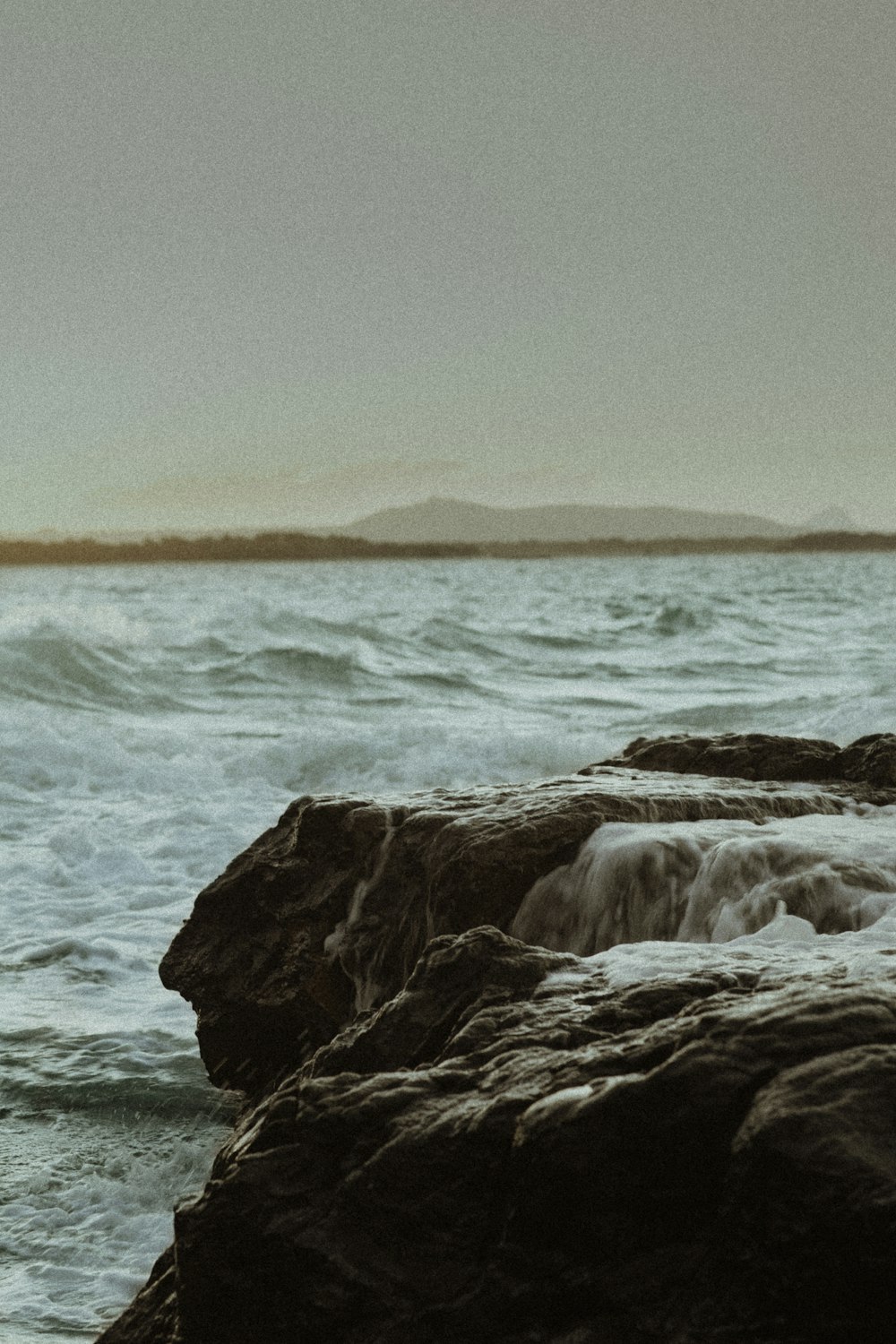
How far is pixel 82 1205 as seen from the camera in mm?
4195

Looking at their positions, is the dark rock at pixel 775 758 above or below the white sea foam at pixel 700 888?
above

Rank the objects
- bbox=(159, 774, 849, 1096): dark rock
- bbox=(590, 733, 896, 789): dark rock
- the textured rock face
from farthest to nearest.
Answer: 1. bbox=(590, 733, 896, 789): dark rock
2. bbox=(159, 774, 849, 1096): dark rock
3. the textured rock face

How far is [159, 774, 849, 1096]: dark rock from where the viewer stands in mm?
4215

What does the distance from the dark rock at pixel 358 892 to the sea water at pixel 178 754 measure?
1.60ft

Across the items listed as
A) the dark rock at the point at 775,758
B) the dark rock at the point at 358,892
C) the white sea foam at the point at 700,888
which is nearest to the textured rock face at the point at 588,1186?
the white sea foam at the point at 700,888

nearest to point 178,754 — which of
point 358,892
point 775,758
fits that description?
point 775,758

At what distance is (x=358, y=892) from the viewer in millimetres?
4473

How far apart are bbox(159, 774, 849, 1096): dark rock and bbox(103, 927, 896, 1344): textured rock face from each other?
1496 mm

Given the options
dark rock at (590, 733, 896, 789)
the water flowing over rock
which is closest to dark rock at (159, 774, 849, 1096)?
dark rock at (590, 733, 896, 789)

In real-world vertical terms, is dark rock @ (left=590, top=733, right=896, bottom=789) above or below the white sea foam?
above

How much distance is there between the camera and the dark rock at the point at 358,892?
4.21 meters

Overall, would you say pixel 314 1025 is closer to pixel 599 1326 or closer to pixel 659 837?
pixel 659 837

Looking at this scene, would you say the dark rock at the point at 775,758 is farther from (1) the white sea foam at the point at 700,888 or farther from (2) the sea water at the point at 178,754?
(2) the sea water at the point at 178,754

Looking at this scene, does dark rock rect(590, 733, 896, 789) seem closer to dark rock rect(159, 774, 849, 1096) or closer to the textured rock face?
dark rock rect(159, 774, 849, 1096)
